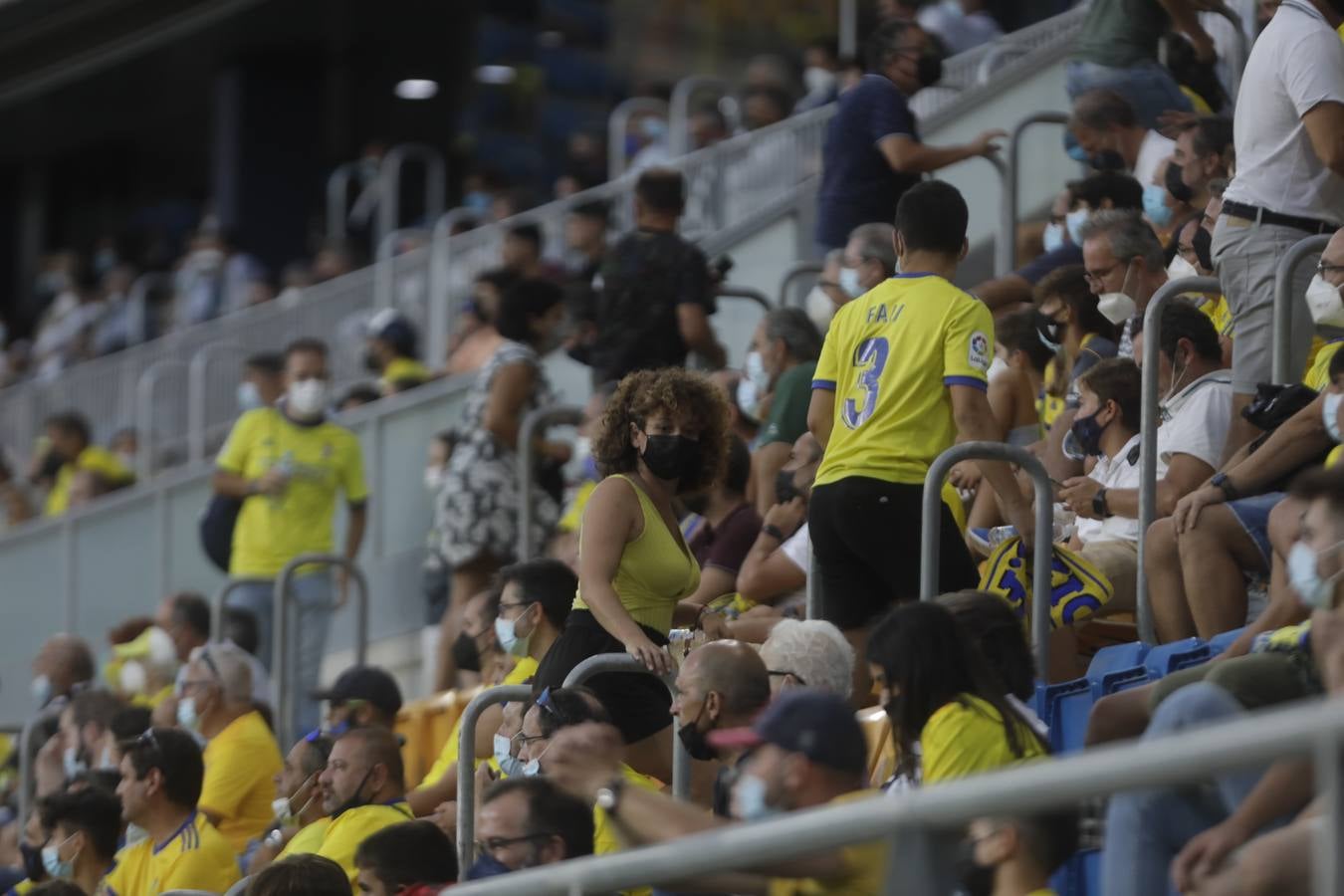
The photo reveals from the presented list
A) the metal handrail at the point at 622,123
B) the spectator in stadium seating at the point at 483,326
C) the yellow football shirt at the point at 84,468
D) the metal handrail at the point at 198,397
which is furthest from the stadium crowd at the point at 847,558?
the metal handrail at the point at 622,123

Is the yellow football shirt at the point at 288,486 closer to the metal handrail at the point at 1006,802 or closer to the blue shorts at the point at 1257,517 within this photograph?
the blue shorts at the point at 1257,517

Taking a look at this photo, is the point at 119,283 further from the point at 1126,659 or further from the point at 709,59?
the point at 1126,659

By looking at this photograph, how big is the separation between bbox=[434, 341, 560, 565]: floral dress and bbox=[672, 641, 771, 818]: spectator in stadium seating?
16.9 feet

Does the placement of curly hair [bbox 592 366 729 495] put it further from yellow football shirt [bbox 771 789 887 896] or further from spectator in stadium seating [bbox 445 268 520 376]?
spectator in stadium seating [bbox 445 268 520 376]

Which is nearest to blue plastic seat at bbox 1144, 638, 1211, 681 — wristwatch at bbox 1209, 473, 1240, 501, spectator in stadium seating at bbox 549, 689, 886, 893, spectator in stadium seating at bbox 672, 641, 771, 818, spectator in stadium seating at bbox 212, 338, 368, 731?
wristwatch at bbox 1209, 473, 1240, 501

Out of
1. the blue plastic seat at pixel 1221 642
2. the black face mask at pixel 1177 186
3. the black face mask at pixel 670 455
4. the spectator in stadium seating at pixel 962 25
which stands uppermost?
the spectator in stadium seating at pixel 962 25

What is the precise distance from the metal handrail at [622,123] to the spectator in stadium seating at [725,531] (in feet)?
28.8

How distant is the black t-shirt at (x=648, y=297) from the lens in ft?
35.1

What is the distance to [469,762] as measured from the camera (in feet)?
22.9

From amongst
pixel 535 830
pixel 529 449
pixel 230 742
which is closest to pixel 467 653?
pixel 230 742

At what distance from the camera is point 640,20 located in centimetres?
2716

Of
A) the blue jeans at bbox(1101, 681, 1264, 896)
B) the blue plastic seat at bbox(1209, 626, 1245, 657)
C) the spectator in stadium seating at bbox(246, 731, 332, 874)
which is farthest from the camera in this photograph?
the spectator in stadium seating at bbox(246, 731, 332, 874)

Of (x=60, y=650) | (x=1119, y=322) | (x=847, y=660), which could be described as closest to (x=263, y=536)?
(x=60, y=650)

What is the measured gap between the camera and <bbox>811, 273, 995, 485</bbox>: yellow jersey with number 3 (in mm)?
7395
